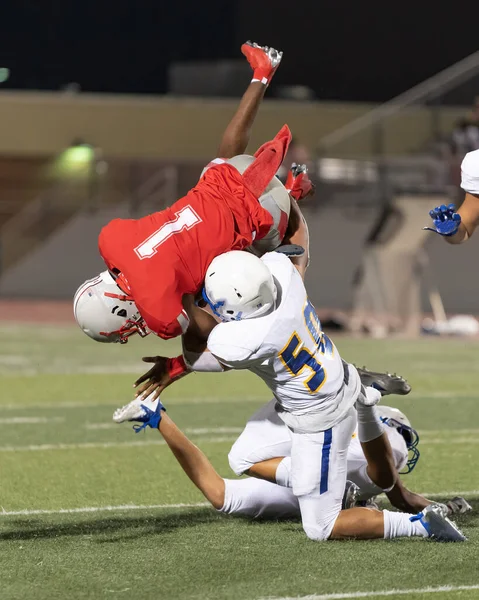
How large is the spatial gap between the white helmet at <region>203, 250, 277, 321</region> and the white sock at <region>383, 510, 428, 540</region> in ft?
2.72

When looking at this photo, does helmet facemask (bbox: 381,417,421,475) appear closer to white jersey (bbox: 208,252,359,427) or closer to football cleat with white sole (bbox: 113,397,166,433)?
white jersey (bbox: 208,252,359,427)

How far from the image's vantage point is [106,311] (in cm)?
425

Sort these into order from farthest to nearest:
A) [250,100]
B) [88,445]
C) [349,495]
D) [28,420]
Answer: [28,420], [88,445], [250,100], [349,495]

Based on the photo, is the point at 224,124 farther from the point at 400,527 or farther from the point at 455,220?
the point at 400,527

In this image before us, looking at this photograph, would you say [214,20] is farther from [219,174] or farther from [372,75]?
[219,174]

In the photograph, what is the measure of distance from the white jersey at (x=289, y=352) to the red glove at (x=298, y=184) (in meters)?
0.91

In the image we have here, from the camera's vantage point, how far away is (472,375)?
31.9 ft

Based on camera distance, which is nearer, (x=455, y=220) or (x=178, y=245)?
(x=178, y=245)

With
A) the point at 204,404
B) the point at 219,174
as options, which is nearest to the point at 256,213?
the point at 219,174

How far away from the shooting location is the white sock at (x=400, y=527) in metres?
4.12

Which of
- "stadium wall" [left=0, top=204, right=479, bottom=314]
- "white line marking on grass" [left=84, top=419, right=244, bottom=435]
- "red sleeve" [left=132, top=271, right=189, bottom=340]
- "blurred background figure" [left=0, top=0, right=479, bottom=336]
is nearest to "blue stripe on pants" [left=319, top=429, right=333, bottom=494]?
"red sleeve" [left=132, top=271, right=189, bottom=340]

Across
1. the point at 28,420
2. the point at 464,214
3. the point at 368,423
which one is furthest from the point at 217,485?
the point at 28,420

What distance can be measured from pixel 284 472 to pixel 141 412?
556mm

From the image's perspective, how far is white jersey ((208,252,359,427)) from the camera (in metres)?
3.94
